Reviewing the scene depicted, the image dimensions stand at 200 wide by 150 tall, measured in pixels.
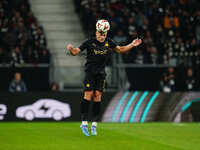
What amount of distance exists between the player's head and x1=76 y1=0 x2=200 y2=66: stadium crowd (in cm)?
893

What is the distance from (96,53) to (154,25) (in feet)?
42.0

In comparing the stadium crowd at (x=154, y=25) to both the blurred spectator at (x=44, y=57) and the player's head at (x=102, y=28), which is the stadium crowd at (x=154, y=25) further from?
the player's head at (x=102, y=28)

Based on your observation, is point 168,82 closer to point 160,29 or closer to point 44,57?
point 160,29

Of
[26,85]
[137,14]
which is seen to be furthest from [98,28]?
[137,14]

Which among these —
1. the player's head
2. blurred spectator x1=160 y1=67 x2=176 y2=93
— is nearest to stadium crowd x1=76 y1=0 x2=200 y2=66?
blurred spectator x1=160 y1=67 x2=176 y2=93

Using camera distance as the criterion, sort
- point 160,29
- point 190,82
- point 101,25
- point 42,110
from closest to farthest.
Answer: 1. point 101,25
2. point 42,110
3. point 190,82
4. point 160,29

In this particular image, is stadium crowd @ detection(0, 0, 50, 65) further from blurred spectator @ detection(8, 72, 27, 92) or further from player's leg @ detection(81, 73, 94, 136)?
player's leg @ detection(81, 73, 94, 136)

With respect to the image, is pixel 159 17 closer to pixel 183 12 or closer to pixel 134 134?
pixel 183 12

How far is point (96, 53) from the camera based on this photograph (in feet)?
38.1

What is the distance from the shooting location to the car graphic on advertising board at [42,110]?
16.9 m

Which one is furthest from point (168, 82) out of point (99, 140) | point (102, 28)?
point (99, 140)

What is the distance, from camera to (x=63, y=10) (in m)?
25.6

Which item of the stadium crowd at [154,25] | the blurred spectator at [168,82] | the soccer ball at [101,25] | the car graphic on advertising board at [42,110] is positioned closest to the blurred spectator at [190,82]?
the blurred spectator at [168,82]

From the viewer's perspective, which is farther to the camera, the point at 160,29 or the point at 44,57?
the point at 160,29
